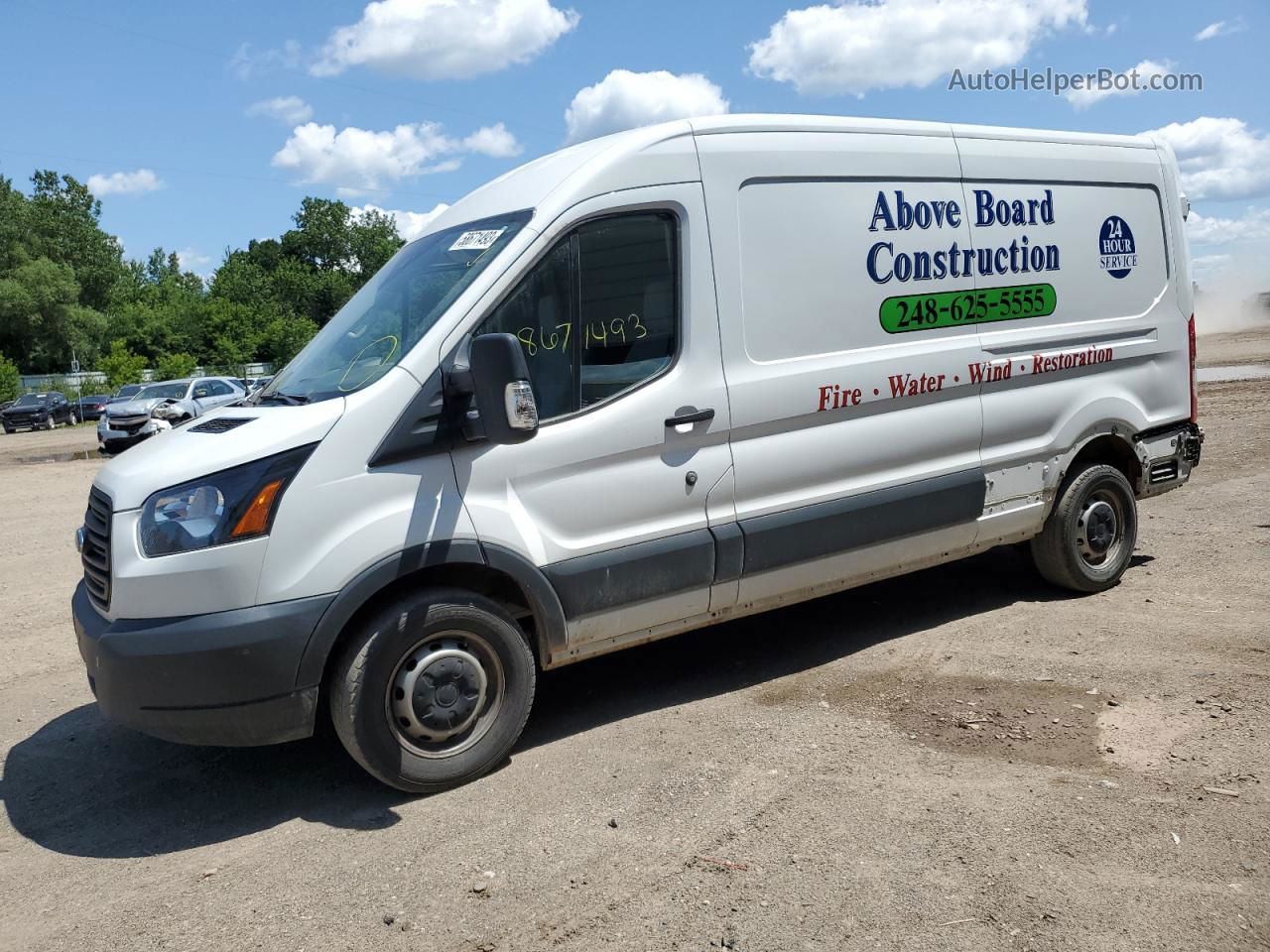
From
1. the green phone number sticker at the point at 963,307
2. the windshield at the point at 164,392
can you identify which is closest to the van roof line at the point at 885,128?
the green phone number sticker at the point at 963,307

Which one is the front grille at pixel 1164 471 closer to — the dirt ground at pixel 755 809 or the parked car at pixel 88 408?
the dirt ground at pixel 755 809

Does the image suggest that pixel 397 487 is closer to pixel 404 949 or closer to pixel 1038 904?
pixel 404 949

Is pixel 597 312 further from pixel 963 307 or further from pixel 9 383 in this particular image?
pixel 9 383

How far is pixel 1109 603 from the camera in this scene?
21.1 feet

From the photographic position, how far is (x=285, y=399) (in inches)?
180

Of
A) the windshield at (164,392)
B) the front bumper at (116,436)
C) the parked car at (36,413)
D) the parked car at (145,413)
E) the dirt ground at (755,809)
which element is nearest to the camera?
the dirt ground at (755,809)

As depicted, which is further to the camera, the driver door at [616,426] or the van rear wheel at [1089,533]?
the van rear wheel at [1089,533]

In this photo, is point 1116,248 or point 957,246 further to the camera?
point 1116,248

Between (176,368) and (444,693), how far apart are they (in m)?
59.3

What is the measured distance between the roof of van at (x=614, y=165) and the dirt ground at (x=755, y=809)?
2.43m

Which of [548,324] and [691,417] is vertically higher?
[548,324]

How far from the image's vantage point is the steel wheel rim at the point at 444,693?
13.9 ft

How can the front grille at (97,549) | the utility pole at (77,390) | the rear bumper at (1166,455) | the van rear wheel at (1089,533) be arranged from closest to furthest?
1. the front grille at (97,549)
2. the van rear wheel at (1089,533)
3. the rear bumper at (1166,455)
4. the utility pole at (77,390)

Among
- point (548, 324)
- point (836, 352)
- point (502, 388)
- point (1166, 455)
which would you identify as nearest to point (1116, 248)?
point (1166, 455)
